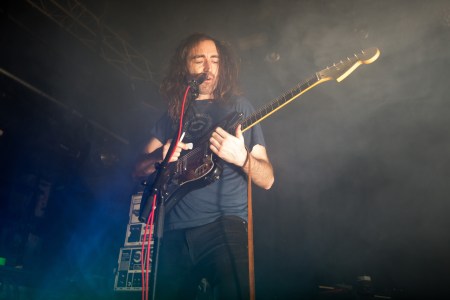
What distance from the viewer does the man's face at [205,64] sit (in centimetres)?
291

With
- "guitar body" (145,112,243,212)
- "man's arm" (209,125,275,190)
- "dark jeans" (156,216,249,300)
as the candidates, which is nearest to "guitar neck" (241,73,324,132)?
"guitar body" (145,112,243,212)

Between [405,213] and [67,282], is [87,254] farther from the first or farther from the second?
[405,213]

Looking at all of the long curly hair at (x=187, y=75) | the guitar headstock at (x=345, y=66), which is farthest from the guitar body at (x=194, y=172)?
the guitar headstock at (x=345, y=66)

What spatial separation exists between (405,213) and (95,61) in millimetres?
6000

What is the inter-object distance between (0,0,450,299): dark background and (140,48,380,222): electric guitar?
2.14 m

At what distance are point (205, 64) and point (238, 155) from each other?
1.43 m

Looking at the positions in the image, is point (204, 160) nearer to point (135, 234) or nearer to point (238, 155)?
point (238, 155)

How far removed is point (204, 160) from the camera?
2219 mm

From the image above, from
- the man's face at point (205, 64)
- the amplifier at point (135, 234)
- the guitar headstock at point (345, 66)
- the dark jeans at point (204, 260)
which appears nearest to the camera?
the dark jeans at point (204, 260)

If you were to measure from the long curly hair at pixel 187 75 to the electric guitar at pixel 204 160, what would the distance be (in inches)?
21.5

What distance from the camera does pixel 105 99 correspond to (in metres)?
6.51

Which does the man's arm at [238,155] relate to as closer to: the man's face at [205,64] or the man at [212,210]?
the man at [212,210]

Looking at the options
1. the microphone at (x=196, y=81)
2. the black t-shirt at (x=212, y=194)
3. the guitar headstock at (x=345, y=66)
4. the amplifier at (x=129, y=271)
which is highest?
the guitar headstock at (x=345, y=66)

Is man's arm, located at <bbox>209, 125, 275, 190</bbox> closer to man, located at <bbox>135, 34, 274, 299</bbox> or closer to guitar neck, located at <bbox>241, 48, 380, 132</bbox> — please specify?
man, located at <bbox>135, 34, 274, 299</bbox>
